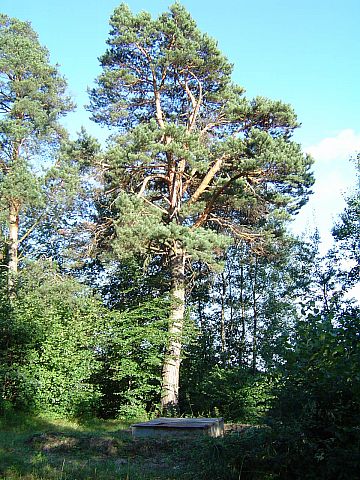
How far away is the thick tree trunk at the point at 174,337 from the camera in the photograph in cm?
1455

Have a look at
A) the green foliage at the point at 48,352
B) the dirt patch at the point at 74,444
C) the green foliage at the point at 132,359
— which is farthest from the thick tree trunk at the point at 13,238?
the dirt patch at the point at 74,444

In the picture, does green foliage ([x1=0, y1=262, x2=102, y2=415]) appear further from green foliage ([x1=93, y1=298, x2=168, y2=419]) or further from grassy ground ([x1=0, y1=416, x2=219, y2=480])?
grassy ground ([x1=0, y1=416, x2=219, y2=480])

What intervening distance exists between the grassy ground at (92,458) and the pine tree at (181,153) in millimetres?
6020

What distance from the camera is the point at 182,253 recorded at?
14.5 m

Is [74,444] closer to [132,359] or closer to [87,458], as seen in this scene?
[87,458]

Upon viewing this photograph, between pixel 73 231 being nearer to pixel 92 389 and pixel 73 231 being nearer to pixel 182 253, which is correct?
pixel 182 253

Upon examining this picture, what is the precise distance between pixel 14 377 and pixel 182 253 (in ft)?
19.0

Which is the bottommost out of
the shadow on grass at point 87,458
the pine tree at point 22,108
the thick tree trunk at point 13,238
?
the shadow on grass at point 87,458

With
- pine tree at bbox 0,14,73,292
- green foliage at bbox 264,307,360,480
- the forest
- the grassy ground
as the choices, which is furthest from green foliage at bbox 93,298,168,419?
green foliage at bbox 264,307,360,480

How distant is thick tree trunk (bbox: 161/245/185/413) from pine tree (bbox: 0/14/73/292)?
17.9 ft

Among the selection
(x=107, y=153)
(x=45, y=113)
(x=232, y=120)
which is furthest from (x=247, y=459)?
(x=45, y=113)

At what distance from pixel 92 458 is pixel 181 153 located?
28.4ft

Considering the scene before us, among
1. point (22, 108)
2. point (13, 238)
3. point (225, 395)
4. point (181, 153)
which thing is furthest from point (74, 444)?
point (22, 108)

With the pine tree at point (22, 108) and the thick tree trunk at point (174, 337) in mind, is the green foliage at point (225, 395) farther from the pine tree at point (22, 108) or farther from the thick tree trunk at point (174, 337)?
the pine tree at point (22, 108)
